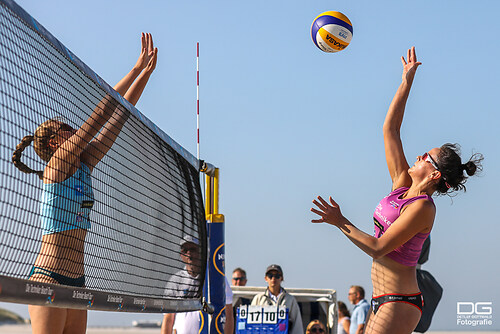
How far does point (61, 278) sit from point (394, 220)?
2.10 m

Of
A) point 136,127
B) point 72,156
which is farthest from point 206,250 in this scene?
point 72,156

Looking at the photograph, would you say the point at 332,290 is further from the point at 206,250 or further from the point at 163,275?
the point at 163,275

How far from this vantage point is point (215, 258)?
6262 mm

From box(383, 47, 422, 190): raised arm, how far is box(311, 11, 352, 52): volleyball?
6.57 ft

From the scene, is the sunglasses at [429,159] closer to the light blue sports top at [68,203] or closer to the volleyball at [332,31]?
the light blue sports top at [68,203]

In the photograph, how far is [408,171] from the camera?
4723mm

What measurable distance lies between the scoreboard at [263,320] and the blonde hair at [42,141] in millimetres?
5477

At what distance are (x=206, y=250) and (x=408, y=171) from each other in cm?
189

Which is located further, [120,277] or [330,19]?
[330,19]

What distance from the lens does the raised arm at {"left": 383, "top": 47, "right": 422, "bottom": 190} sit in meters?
4.95

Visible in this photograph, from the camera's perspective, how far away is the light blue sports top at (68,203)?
3629mm

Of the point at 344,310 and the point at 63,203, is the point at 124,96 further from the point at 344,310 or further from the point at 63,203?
the point at 344,310

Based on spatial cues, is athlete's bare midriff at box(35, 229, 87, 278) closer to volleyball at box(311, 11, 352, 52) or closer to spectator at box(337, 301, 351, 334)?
volleyball at box(311, 11, 352, 52)

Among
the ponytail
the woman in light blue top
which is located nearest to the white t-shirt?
the woman in light blue top
